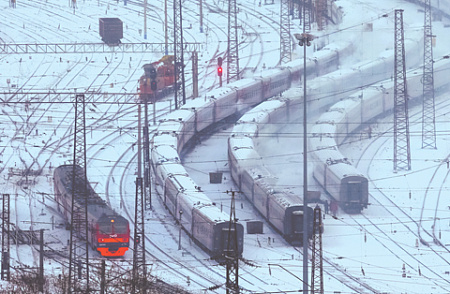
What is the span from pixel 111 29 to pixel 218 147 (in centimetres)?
2901

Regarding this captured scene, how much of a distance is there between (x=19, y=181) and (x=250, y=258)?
760 inches

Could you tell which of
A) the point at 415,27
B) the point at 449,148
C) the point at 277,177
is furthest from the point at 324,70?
the point at 277,177

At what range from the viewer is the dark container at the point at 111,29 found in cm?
9412

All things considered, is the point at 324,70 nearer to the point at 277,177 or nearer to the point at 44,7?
the point at 277,177

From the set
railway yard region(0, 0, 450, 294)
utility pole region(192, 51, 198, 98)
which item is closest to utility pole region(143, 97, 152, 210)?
railway yard region(0, 0, 450, 294)

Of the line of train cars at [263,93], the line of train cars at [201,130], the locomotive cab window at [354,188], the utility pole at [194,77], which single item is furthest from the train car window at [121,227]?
the utility pole at [194,77]

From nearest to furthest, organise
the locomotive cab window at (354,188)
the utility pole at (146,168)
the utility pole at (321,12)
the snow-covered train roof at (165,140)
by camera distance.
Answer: the locomotive cab window at (354,188) < the utility pole at (146,168) < the snow-covered train roof at (165,140) < the utility pole at (321,12)

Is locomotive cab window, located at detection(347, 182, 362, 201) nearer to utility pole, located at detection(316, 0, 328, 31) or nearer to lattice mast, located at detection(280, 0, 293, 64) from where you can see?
lattice mast, located at detection(280, 0, 293, 64)

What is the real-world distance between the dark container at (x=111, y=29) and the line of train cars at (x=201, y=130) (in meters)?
18.5

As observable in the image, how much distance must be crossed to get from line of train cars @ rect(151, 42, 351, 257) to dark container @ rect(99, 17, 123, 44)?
1847 cm

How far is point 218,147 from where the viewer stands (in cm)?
6925

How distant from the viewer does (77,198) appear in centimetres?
5241

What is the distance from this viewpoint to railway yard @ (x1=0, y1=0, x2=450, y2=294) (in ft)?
157

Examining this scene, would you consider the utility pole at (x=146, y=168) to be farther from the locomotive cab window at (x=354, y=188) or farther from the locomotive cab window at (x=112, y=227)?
the locomotive cab window at (x=354, y=188)
